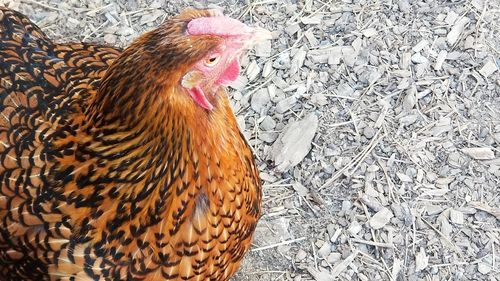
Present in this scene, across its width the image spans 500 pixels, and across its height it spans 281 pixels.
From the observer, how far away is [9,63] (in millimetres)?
2090

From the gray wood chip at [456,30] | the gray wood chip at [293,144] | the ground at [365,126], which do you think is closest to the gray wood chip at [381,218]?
the ground at [365,126]

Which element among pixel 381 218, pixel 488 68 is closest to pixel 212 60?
pixel 381 218

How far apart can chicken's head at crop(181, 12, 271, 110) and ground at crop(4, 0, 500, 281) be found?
3.48 ft

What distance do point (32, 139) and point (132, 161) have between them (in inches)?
15.2

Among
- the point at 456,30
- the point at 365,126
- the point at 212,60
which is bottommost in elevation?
the point at 365,126

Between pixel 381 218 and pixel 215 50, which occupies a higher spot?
pixel 215 50

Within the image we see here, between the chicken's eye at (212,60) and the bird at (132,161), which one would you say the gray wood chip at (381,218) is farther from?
the chicken's eye at (212,60)

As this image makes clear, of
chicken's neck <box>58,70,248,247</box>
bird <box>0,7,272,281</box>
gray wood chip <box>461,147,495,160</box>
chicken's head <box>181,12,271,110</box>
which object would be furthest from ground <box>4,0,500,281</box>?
chicken's head <box>181,12,271,110</box>

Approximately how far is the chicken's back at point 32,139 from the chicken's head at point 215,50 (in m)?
0.46

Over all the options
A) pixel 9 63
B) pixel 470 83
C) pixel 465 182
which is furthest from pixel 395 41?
pixel 9 63

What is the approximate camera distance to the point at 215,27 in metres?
1.64

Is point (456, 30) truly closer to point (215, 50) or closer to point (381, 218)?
point (381, 218)

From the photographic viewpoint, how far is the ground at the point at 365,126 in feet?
8.42

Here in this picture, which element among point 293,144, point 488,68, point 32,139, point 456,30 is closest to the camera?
point 32,139
